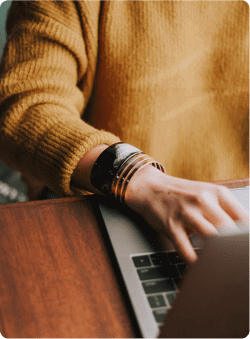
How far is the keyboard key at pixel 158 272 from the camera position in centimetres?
27

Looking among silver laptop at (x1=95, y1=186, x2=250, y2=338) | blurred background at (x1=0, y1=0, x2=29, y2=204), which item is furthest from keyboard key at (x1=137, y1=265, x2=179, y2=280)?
blurred background at (x1=0, y1=0, x2=29, y2=204)

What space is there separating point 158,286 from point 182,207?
0.09 meters

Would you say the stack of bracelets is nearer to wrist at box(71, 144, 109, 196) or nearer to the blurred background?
wrist at box(71, 144, 109, 196)

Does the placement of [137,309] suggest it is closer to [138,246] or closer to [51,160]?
[138,246]

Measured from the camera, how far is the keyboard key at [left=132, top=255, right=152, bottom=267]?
0.28 m

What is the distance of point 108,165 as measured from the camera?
36 centimetres

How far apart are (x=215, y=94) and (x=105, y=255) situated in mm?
441

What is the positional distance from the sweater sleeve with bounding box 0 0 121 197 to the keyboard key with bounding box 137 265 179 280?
175mm

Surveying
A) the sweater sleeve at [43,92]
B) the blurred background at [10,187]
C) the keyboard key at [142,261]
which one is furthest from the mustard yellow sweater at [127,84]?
the blurred background at [10,187]

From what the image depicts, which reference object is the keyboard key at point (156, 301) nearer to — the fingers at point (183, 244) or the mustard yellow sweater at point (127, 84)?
the fingers at point (183, 244)

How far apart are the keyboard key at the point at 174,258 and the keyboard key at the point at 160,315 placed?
55mm

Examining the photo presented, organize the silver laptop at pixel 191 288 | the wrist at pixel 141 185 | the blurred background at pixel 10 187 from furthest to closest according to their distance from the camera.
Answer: the blurred background at pixel 10 187, the wrist at pixel 141 185, the silver laptop at pixel 191 288

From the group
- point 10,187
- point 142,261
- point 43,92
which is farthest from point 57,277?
point 10,187

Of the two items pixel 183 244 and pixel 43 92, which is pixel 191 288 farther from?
pixel 43 92
